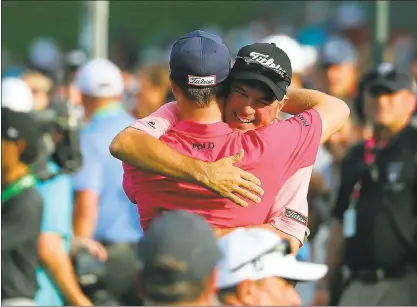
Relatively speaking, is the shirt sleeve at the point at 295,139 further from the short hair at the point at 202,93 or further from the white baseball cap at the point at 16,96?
the white baseball cap at the point at 16,96

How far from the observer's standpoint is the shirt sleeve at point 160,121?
432 centimetres

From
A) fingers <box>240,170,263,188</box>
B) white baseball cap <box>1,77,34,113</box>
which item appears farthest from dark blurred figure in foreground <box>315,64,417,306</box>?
fingers <box>240,170,263,188</box>

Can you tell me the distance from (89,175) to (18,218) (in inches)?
54.9

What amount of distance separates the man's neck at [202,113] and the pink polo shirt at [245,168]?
0.02m

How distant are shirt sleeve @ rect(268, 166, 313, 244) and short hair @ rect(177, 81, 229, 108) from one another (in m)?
0.37

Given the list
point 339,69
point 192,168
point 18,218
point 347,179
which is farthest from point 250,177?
point 339,69

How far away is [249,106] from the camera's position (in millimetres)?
4355

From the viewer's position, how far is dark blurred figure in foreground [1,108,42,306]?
258 inches

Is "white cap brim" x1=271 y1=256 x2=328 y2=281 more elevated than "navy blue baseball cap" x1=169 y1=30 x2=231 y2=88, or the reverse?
"navy blue baseball cap" x1=169 y1=30 x2=231 y2=88

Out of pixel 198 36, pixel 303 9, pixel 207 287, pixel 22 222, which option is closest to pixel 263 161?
pixel 198 36

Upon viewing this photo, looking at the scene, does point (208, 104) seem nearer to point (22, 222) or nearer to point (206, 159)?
point (206, 159)

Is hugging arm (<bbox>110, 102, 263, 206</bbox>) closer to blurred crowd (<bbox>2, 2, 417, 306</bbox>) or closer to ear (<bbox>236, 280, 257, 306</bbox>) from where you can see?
ear (<bbox>236, 280, 257, 306</bbox>)

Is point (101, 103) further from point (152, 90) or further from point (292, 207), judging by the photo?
point (292, 207)

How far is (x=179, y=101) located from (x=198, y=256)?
1.27 meters
